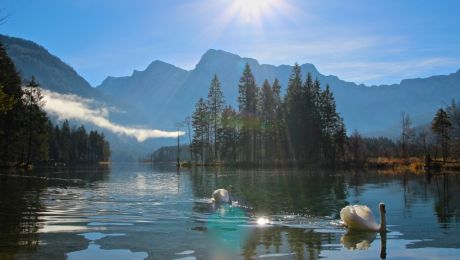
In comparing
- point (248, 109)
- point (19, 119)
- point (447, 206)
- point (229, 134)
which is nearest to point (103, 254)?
point (447, 206)

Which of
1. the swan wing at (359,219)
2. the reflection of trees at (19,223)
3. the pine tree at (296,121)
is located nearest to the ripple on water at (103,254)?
the reflection of trees at (19,223)

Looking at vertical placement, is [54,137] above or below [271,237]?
above

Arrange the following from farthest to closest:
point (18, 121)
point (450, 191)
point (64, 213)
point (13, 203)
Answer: point (18, 121) < point (450, 191) < point (13, 203) < point (64, 213)

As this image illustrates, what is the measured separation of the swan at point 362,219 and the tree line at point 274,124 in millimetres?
67426

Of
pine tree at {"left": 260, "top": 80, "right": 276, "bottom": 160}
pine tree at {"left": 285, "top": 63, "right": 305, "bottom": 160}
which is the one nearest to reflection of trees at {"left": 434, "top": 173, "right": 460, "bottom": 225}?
pine tree at {"left": 285, "top": 63, "right": 305, "bottom": 160}

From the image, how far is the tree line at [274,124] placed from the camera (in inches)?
3706

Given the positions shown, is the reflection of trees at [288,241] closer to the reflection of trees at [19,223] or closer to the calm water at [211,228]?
the calm water at [211,228]

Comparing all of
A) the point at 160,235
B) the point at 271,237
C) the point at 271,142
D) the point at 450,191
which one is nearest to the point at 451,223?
the point at 271,237

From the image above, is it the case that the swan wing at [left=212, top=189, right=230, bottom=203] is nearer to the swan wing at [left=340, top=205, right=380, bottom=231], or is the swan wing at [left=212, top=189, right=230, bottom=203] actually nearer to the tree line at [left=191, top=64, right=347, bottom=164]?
the swan wing at [left=340, top=205, right=380, bottom=231]

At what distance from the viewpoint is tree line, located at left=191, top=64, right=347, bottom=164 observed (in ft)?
309

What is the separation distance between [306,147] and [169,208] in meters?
71.9

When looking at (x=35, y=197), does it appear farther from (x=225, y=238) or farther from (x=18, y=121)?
(x=18, y=121)

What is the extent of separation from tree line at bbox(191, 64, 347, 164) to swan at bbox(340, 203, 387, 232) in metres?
67.4

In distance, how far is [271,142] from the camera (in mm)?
109062
